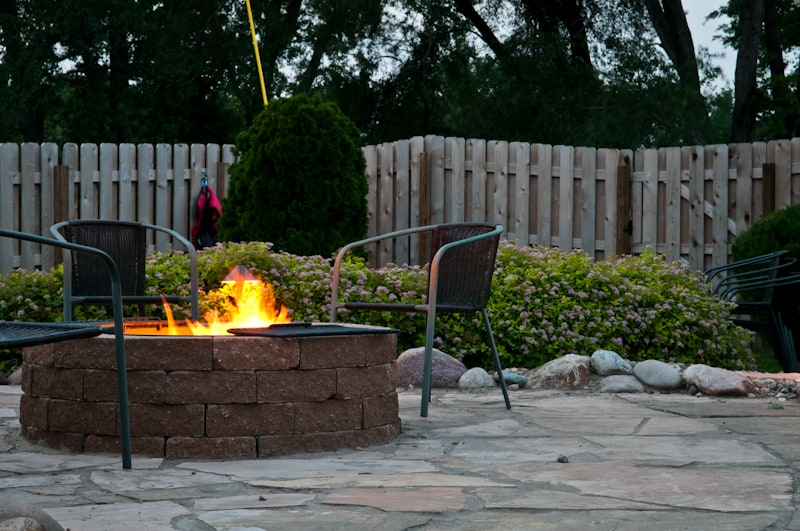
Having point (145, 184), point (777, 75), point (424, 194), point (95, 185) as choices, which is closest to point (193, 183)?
point (145, 184)

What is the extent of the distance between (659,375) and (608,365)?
0.95 feet

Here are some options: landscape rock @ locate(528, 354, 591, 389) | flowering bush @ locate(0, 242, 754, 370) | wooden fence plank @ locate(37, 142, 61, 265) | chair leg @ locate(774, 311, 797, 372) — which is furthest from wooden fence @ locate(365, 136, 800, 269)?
landscape rock @ locate(528, 354, 591, 389)

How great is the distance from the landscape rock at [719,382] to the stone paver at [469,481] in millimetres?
884

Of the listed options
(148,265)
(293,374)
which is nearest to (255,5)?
(148,265)

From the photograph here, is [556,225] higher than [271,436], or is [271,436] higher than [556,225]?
[556,225]

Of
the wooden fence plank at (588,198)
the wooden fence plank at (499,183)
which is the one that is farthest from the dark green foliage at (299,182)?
the wooden fence plank at (588,198)

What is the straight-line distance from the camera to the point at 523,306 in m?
6.63

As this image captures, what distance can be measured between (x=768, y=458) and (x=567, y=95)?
12062 millimetres

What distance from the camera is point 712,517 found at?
2641 mm

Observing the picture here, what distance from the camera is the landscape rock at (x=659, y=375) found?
18.8ft

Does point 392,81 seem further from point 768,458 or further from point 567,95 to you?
point 768,458

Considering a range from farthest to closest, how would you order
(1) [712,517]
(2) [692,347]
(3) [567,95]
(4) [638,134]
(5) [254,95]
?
(5) [254,95]
(3) [567,95]
(4) [638,134]
(2) [692,347]
(1) [712,517]

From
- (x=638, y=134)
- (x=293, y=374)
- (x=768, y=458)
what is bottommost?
(x=768, y=458)

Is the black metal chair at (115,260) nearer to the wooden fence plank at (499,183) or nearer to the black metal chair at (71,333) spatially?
the black metal chair at (71,333)
